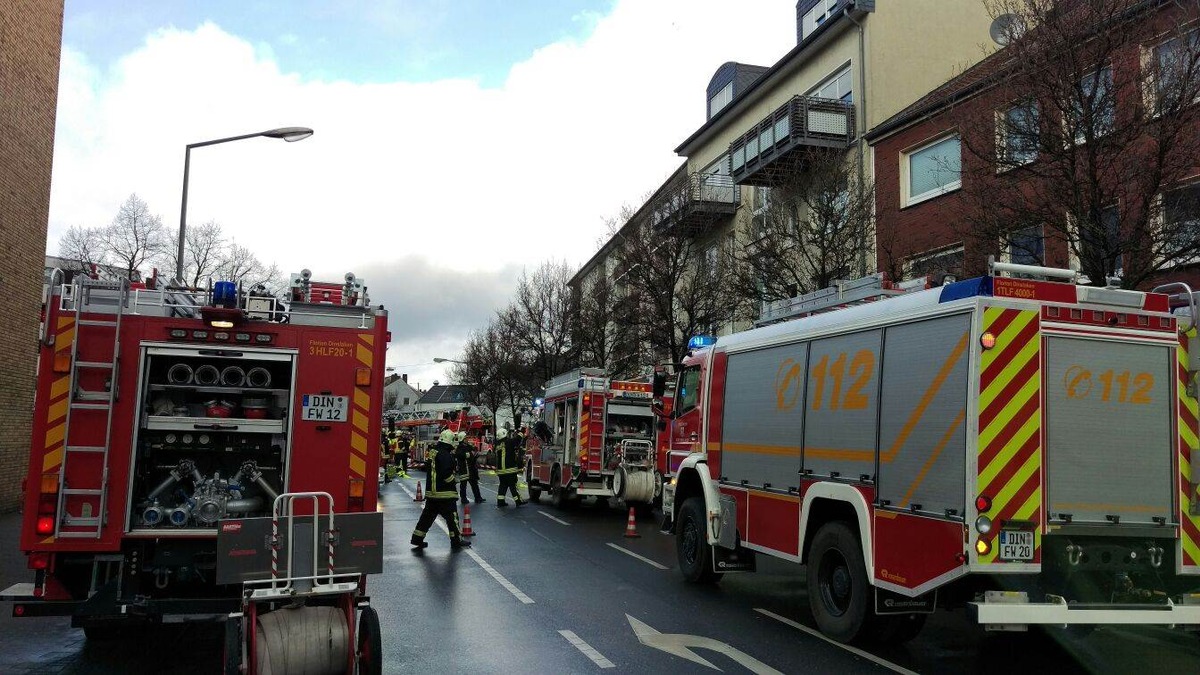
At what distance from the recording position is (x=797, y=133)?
23.3 m

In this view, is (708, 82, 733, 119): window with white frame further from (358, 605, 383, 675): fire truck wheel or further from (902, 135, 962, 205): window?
(358, 605, 383, 675): fire truck wheel

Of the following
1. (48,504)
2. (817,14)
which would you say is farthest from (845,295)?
(817,14)

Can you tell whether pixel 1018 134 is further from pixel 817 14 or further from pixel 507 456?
pixel 817 14

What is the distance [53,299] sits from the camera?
6039 mm

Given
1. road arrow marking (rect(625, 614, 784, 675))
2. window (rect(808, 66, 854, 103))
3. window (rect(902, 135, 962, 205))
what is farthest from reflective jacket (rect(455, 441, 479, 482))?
window (rect(808, 66, 854, 103))

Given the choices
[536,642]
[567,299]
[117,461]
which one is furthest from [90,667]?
[567,299]

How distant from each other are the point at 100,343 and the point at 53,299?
426mm

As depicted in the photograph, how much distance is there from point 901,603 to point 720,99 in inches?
1231

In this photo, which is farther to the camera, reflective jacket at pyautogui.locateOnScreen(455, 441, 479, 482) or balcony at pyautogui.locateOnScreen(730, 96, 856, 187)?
balcony at pyautogui.locateOnScreen(730, 96, 856, 187)

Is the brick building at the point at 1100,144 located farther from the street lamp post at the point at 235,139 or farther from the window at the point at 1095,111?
the street lamp post at the point at 235,139

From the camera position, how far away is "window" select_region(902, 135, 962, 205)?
63.6 feet

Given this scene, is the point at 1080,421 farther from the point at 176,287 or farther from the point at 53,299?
the point at 53,299

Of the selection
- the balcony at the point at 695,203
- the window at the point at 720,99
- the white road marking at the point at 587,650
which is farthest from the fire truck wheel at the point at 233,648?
the window at the point at 720,99

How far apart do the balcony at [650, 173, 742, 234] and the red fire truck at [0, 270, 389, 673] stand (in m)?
18.7
